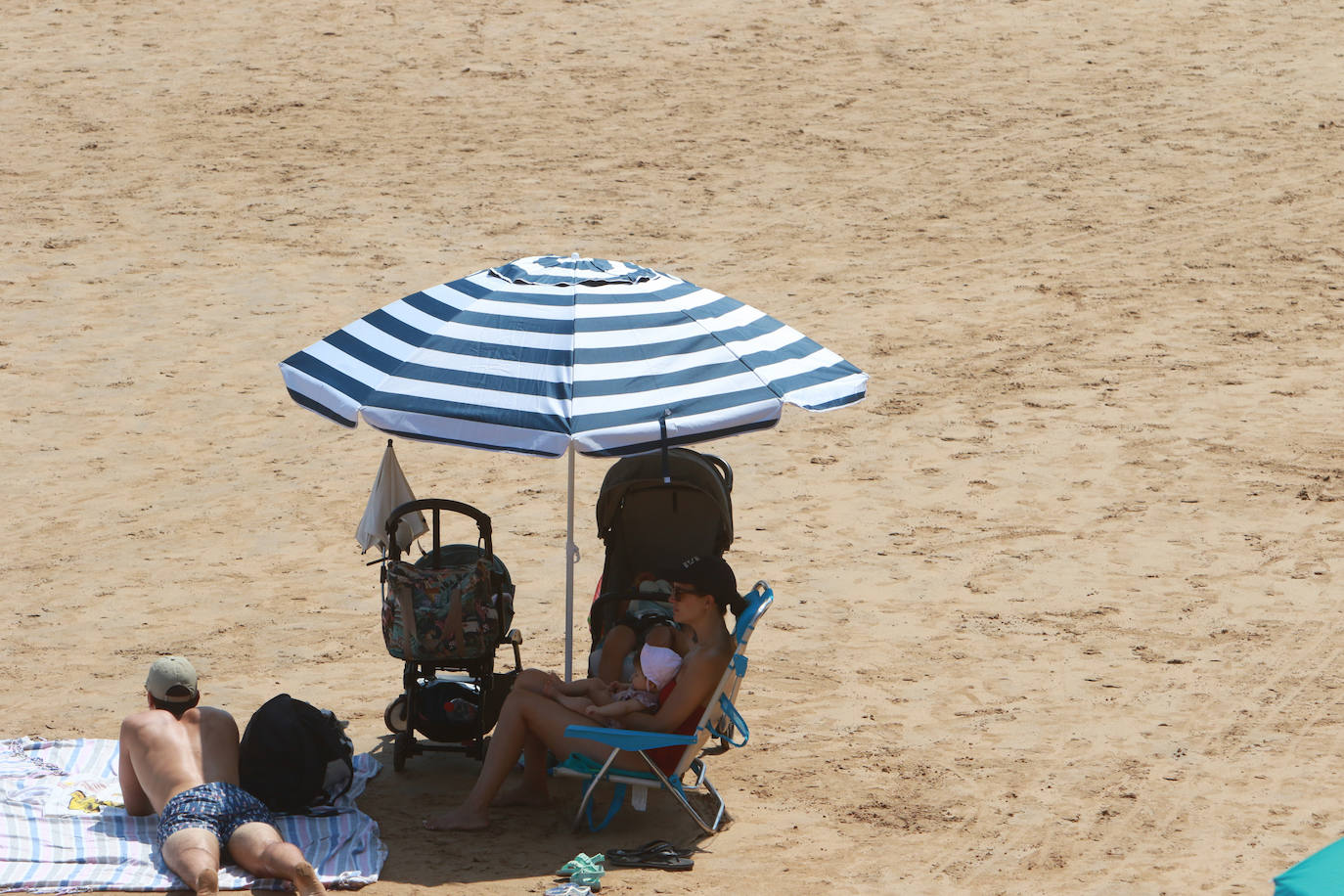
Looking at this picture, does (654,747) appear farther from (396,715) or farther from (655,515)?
(655,515)

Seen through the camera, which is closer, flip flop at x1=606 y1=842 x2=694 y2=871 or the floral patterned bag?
flip flop at x1=606 y1=842 x2=694 y2=871

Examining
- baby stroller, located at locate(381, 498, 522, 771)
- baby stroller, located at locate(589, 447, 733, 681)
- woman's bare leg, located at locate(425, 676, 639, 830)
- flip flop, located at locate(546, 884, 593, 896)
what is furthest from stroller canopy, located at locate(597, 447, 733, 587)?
flip flop, located at locate(546, 884, 593, 896)

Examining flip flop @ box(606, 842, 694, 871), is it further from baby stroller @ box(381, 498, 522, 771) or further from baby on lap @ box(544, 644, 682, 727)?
baby stroller @ box(381, 498, 522, 771)

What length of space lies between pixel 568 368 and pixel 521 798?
1.84m

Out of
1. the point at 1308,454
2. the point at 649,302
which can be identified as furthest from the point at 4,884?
the point at 1308,454

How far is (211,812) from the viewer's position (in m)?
6.33

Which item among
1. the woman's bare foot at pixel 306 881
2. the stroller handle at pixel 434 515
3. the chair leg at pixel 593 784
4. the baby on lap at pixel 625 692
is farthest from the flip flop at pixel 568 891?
the stroller handle at pixel 434 515

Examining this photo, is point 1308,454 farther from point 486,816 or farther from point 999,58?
point 999,58

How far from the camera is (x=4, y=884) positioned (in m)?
6.17

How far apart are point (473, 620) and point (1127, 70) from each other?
1471 centimetres

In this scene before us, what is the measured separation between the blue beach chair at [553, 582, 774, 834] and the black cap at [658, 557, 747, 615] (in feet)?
0.37

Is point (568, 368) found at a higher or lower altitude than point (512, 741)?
higher

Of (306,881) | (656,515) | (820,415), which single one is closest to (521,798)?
(306,881)

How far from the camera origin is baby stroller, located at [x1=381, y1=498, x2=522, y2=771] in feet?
23.3
